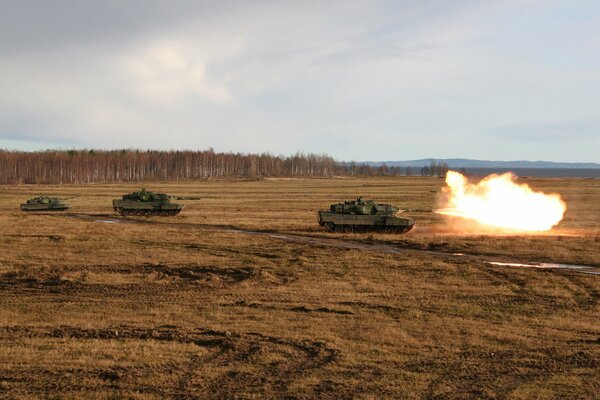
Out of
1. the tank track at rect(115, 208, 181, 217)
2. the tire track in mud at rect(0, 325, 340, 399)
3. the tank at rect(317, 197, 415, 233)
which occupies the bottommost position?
the tire track in mud at rect(0, 325, 340, 399)

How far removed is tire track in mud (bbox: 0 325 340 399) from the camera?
13.1 m

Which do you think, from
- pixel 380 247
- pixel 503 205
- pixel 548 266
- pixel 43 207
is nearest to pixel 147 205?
pixel 43 207

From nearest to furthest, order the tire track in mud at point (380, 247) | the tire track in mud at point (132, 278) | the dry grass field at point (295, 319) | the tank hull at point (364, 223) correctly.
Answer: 1. the dry grass field at point (295, 319)
2. the tire track in mud at point (132, 278)
3. the tire track in mud at point (380, 247)
4. the tank hull at point (364, 223)

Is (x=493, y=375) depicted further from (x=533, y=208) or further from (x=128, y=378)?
(x=533, y=208)

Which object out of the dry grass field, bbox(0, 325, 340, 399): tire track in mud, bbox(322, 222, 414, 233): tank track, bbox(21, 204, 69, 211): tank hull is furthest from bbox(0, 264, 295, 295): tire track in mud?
bbox(21, 204, 69, 211): tank hull

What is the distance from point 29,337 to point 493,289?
52.7ft

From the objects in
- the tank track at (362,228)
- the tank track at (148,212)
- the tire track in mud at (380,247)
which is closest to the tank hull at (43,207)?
the tank track at (148,212)

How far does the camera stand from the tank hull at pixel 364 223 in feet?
138

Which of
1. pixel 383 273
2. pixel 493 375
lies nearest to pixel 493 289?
pixel 383 273

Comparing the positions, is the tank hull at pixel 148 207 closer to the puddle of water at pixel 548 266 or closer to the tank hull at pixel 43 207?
the tank hull at pixel 43 207

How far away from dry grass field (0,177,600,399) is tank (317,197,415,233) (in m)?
5.06

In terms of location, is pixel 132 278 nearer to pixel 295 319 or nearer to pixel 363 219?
pixel 295 319

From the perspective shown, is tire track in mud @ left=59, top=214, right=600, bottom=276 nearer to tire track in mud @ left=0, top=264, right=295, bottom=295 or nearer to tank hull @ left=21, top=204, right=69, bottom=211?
tire track in mud @ left=0, top=264, right=295, bottom=295

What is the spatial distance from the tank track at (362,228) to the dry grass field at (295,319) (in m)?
4.90
